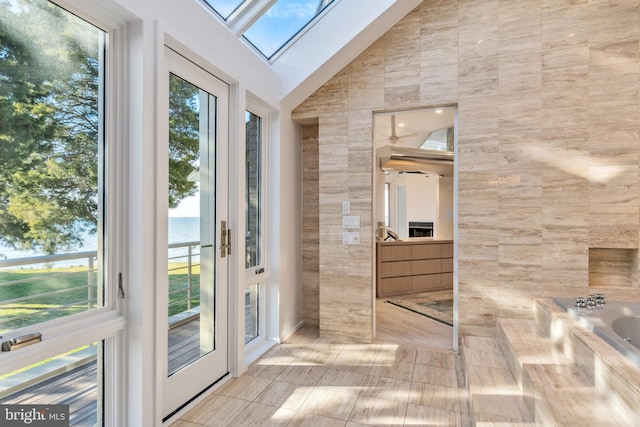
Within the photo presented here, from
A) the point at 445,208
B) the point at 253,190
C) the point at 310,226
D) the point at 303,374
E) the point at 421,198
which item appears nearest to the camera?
the point at 303,374

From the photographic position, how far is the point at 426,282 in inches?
228

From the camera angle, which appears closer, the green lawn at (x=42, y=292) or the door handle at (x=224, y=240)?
the green lawn at (x=42, y=292)

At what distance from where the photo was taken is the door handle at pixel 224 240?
2598mm

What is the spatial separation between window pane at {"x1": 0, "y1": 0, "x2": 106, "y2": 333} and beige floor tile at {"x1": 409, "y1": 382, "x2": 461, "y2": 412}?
6.71ft

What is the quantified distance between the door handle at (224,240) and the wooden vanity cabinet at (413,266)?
10.7 ft

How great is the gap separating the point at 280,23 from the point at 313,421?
10.1 feet

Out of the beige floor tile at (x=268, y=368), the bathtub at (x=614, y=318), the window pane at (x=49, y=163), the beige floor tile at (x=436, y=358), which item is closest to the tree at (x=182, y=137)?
the window pane at (x=49, y=163)

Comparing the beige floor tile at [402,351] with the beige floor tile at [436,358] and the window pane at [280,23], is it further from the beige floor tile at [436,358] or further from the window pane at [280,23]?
the window pane at [280,23]

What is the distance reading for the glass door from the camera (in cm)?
216

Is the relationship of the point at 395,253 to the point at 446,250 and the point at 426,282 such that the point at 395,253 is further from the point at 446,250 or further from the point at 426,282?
the point at 446,250

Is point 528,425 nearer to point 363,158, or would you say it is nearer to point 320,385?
point 320,385

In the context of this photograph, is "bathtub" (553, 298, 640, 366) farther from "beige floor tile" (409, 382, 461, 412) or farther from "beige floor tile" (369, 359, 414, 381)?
"beige floor tile" (369, 359, 414, 381)

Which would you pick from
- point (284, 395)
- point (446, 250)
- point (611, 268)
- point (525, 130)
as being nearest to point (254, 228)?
point (284, 395)

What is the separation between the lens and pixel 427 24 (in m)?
3.24
